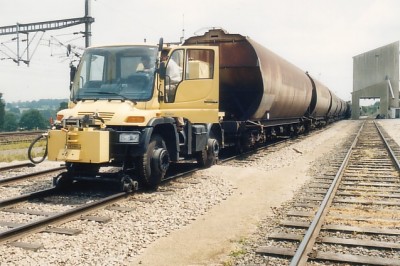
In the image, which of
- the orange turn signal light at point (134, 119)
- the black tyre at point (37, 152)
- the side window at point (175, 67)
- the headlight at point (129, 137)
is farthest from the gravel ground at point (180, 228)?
the side window at point (175, 67)

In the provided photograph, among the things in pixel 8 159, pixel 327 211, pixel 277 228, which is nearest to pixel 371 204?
pixel 327 211

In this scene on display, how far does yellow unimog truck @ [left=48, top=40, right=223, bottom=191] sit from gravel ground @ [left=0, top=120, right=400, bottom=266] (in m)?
0.80

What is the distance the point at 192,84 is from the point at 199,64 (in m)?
0.62

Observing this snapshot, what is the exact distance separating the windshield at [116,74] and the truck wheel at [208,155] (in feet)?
10.9

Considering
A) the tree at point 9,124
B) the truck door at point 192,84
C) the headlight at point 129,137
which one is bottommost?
the tree at point 9,124

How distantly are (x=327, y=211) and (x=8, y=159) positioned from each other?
11.5m

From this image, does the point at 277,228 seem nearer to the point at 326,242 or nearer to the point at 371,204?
the point at 326,242

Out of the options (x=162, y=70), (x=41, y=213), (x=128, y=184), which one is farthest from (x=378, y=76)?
(x=41, y=213)

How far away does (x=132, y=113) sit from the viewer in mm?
7324

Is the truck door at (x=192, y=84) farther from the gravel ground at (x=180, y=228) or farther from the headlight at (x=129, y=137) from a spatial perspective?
the gravel ground at (x=180, y=228)

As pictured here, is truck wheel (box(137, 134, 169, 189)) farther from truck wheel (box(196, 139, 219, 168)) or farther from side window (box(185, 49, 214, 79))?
truck wheel (box(196, 139, 219, 168))

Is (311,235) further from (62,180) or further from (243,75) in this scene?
(243,75)

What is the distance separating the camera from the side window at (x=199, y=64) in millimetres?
9211

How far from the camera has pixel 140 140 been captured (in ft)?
24.2
